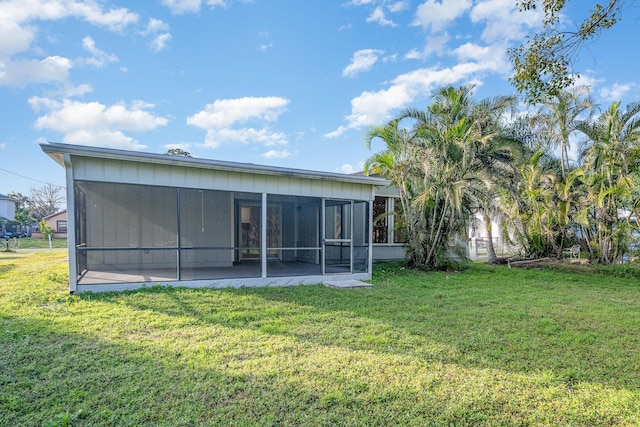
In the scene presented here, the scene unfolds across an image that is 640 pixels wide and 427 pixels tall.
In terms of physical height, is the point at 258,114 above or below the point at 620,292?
above

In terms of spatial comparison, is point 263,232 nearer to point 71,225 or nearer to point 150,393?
point 71,225

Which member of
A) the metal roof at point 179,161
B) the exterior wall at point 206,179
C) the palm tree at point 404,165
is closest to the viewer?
the metal roof at point 179,161

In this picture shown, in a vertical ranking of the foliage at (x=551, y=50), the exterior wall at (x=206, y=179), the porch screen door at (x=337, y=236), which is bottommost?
the porch screen door at (x=337, y=236)

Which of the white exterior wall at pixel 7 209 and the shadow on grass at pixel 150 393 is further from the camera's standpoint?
the white exterior wall at pixel 7 209

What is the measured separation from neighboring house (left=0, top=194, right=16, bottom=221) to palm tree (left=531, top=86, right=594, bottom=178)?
2114 inches

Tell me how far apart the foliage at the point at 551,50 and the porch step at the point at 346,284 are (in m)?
4.79

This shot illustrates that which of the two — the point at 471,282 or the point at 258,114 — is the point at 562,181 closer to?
the point at 471,282

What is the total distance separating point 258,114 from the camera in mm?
19031

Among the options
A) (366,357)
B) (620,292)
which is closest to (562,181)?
(620,292)

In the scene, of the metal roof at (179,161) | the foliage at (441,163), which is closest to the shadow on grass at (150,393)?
the metal roof at (179,161)

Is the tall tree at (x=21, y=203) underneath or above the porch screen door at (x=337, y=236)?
above

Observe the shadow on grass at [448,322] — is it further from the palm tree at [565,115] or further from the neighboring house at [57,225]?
the neighboring house at [57,225]

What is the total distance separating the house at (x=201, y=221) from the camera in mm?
6516

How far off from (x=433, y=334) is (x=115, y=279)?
6.33 m
